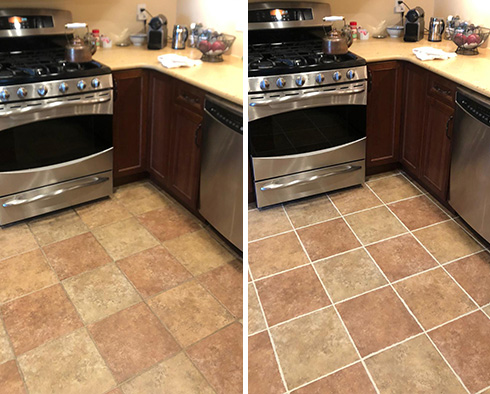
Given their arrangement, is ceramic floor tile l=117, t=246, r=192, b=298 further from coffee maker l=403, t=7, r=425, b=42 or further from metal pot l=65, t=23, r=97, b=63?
coffee maker l=403, t=7, r=425, b=42

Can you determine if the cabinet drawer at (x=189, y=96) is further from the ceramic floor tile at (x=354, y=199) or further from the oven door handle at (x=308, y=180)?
the ceramic floor tile at (x=354, y=199)

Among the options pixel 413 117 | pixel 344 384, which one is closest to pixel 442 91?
pixel 413 117

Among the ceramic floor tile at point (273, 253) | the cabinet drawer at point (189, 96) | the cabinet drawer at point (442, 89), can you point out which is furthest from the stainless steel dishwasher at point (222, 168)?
the cabinet drawer at point (442, 89)

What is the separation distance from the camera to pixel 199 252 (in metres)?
0.89

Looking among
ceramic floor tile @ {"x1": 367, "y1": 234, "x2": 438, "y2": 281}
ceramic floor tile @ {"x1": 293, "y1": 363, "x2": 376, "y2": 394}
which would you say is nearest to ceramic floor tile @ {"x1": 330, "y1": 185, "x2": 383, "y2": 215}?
ceramic floor tile @ {"x1": 367, "y1": 234, "x2": 438, "y2": 281}

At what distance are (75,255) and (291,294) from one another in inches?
32.6

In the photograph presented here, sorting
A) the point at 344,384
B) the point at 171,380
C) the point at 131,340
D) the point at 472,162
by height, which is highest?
the point at 472,162

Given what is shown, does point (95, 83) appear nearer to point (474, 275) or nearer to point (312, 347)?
point (312, 347)

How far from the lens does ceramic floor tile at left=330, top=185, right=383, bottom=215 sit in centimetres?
144

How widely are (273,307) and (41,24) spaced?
1072 mm

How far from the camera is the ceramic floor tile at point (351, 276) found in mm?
1468

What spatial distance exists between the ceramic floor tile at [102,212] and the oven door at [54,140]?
0.18 feet

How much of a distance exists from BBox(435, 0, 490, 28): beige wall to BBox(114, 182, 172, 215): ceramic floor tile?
162 cm

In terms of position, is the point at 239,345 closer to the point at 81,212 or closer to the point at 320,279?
the point at 81,212
